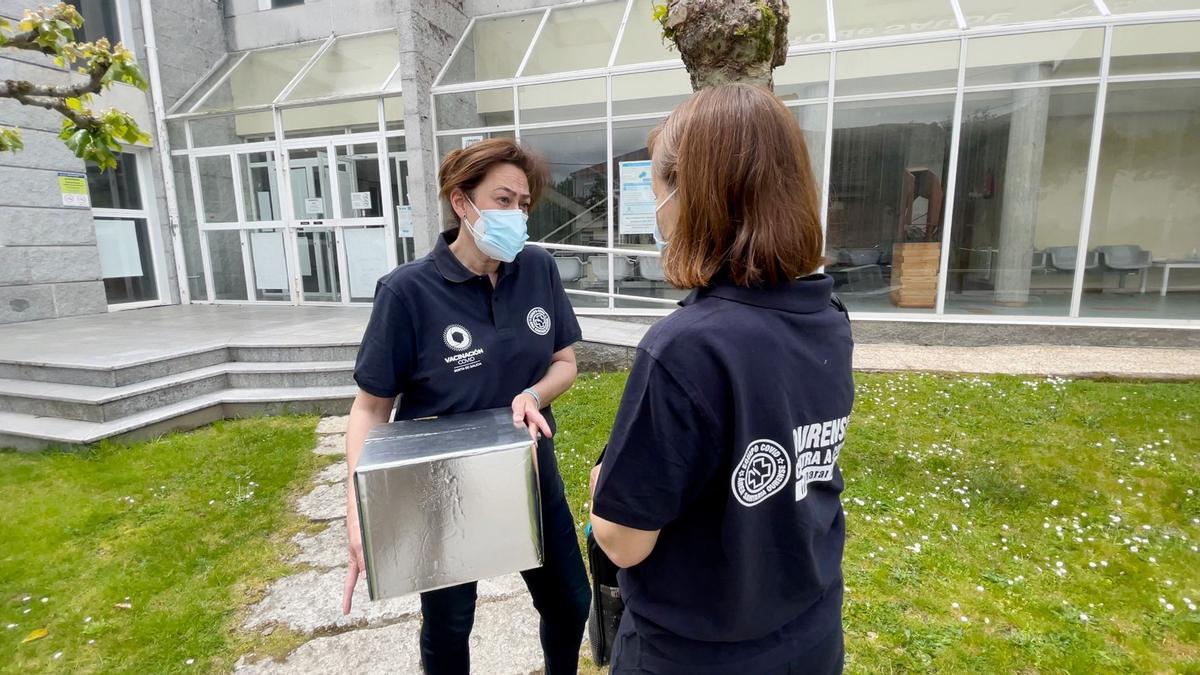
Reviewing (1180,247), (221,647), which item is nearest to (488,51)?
(221,647)

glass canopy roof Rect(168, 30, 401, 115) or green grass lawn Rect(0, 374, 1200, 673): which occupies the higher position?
glass canopy roof Rect(168, 30, 401, 115)

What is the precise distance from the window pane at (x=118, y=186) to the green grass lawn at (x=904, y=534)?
6.97 meters

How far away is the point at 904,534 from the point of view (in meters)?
3.29

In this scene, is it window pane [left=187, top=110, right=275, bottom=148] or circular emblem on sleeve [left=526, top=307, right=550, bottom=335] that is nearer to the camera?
circular emblem on sleeve [left=526, top=307, right=550, bottom=335]

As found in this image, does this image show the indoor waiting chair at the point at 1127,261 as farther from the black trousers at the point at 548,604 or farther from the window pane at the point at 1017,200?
the black trousers at the point at 548,604

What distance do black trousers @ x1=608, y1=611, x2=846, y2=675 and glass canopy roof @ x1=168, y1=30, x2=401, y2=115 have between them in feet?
32.6

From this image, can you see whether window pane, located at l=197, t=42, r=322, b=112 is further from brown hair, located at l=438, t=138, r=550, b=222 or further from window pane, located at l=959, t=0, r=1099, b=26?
window pane, located at l=959, t=0, r=1099, b=26

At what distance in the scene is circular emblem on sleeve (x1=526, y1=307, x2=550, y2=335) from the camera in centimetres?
196

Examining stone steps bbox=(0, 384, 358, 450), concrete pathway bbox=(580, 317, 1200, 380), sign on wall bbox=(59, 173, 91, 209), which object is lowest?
stone steps bbox=(0, 384, 358, 450)

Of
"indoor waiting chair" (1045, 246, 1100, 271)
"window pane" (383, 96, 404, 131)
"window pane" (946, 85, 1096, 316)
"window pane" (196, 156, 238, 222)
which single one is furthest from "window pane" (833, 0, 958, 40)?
"window pane" (196, 156, 238, 222)

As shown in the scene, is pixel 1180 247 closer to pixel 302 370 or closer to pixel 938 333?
pixel 938 333

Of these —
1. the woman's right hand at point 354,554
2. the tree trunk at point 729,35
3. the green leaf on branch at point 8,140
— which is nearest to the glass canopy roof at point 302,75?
the green leaf on branch at point 8,140

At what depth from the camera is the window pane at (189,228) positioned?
10641 millimetres

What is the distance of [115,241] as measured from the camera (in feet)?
32.5
